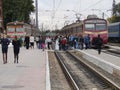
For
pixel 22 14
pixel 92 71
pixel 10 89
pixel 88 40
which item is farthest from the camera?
A: pixel 22 14

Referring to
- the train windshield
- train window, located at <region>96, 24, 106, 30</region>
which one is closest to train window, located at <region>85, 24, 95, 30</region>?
the train windshield

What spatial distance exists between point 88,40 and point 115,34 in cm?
2116

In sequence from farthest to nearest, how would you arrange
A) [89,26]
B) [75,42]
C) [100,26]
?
[100,26] < [75,42] < [89,26]

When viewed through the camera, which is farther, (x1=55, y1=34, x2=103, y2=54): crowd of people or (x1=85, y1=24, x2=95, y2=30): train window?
(x1=85, y1=24, x2=95, y2=30): train window

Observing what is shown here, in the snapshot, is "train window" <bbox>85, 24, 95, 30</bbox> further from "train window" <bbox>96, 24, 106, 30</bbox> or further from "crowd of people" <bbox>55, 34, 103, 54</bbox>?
"crowd of people" <bbox>55, 34, 103, 54</bbox>

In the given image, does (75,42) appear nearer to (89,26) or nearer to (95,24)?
(89,26)

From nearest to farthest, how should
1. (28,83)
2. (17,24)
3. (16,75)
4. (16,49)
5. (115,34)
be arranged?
(28,83) < (16,75) < (16,49) < (17,24) < (115,34)

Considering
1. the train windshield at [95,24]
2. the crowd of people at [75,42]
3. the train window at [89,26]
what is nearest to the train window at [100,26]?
the train windshield at [95,24]

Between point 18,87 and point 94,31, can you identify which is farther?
point 94,31

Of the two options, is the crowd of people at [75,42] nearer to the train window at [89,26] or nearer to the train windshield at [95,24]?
the train window at [89,26]

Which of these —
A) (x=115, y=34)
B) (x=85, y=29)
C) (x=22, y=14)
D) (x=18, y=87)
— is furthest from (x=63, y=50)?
(x=22, y=14)

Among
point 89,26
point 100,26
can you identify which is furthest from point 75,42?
point 100,26

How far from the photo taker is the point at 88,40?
5028 centimetres

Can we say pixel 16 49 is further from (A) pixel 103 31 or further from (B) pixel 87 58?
(A) pixel 103 31
